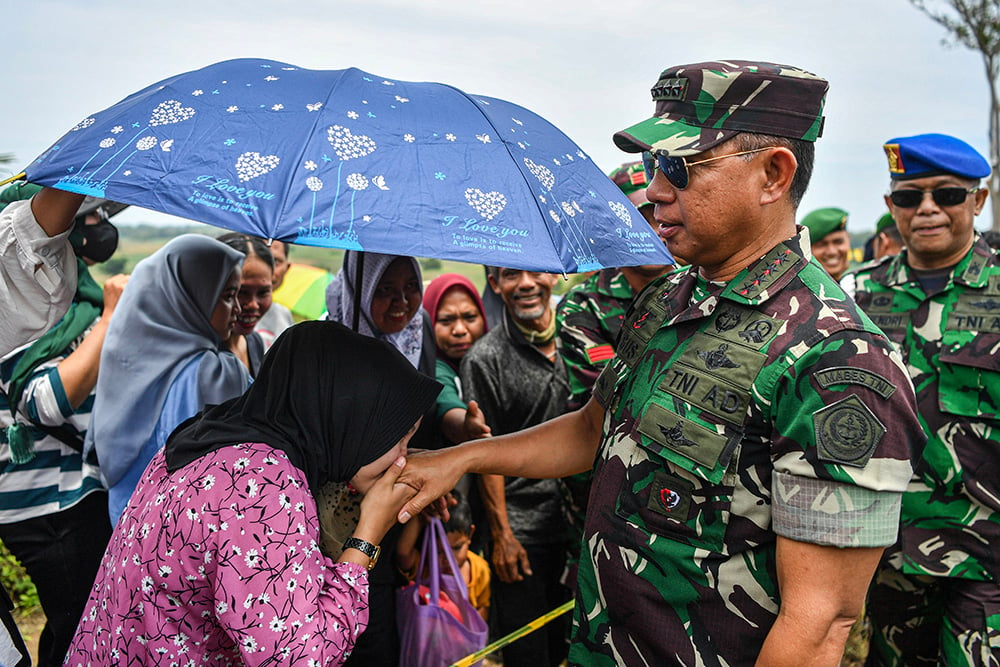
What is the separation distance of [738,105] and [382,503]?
1.33 m

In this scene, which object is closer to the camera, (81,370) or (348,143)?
(348,143)

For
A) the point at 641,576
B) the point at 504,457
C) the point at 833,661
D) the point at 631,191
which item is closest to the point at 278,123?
the point at 504,457

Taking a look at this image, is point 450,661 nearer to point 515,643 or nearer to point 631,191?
point 515,643

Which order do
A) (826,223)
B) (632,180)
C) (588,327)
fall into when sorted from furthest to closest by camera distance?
(826,223) → (632,180) → (588,327)

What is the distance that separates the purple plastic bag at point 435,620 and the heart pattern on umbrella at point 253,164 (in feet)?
5.44

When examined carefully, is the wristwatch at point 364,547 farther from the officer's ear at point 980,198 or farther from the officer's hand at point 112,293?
the officer's ear at point 980,198

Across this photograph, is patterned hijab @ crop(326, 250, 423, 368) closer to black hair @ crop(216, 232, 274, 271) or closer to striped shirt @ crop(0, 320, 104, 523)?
black hair @ crop(216, 232, 274, 271)

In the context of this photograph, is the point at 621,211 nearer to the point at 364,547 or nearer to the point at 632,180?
the point at 364,547

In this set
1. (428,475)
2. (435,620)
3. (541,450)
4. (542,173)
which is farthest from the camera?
(435,620)

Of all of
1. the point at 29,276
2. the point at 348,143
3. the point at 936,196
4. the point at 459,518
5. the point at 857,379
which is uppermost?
the point at 348,143

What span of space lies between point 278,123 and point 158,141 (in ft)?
0.84

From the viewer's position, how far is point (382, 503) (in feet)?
6.86

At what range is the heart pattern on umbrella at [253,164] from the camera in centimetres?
159

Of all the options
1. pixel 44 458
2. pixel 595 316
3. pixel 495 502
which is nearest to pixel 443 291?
pixel 595 316
